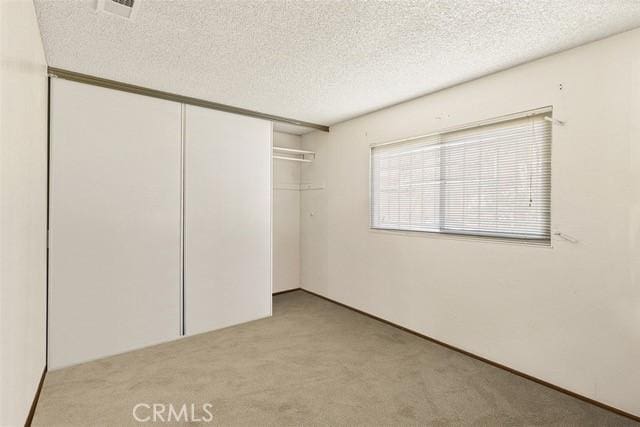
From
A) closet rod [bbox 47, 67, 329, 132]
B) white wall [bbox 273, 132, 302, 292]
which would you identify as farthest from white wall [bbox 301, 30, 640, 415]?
white wall [bbox 273, 132, 302, 292]

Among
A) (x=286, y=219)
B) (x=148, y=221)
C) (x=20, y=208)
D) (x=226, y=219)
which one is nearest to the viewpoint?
(x=20, y=208)

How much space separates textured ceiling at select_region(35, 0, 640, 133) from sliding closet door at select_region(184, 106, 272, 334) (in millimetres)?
611

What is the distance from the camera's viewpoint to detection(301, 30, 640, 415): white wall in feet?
7.02

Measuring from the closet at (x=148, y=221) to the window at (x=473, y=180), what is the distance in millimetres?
A: 1578

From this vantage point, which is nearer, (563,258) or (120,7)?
(120,7)

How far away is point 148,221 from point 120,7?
1881mm

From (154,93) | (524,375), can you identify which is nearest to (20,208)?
(154,93)

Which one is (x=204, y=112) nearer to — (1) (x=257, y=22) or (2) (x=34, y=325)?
(1) (x=257, y=22)

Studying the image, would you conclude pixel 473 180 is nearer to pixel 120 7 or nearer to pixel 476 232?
pixel 476 232

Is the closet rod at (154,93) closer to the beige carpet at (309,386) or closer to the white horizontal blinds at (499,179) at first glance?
the white horizontal blinds at (499,179)

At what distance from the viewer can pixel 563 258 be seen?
7.93 ft

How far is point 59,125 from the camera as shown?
274 centimetres

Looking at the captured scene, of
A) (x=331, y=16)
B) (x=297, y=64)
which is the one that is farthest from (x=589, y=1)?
(x=297, y=64)

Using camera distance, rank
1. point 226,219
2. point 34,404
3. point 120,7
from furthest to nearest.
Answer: point 226,219 → point 34,404 → point 120,7
